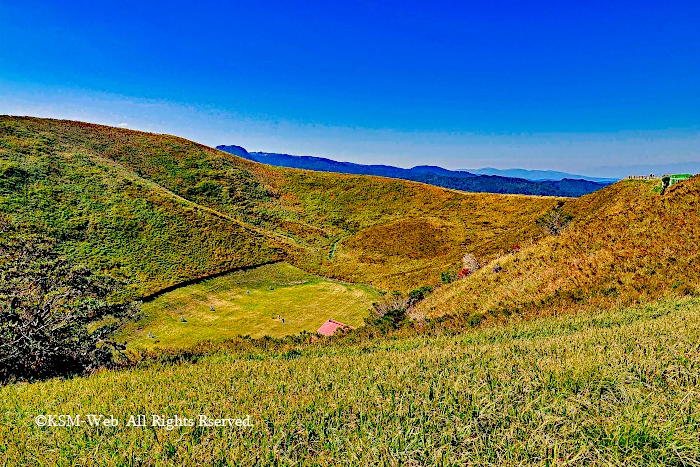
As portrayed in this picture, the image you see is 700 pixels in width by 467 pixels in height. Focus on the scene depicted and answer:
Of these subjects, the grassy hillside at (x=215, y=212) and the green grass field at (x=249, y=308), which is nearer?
the green grass field at (x=249, y=308)

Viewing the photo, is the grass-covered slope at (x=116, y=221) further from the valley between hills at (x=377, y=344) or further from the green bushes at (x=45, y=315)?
the green bushes at (x=45, y=315)

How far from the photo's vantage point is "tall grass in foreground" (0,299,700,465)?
2719mm

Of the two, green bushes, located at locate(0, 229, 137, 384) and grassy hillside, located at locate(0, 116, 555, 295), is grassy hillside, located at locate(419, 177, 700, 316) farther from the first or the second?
grassy hillside, located at locate(0, 116, 555, 295)

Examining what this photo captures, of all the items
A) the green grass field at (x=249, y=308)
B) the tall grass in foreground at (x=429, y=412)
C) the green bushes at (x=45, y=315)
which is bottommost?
the green grass field at (x=249, y=308)

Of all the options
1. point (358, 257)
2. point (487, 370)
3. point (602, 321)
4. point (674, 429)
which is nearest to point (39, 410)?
point (487, 370)

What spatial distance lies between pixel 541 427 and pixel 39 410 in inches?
258

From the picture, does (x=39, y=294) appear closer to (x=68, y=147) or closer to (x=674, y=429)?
(x=674, y=429)

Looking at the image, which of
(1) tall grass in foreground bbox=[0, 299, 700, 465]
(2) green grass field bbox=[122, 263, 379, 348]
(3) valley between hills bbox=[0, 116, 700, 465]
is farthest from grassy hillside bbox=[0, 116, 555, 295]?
(1) tall grass in foreground bbox=[0, 299, 700, 465]

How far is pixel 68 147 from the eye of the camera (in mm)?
66438

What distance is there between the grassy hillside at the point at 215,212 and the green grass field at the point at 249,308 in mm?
3199

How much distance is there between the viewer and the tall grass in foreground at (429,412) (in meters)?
2.72

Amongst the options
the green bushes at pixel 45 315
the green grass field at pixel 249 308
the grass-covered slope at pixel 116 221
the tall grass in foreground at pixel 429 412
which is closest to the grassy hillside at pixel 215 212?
the grass-covered slope at pixel 116 221

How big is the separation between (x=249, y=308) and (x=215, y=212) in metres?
30.9

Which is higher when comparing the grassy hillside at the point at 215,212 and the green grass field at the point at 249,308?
the grassy hillside at the point at 215,212
